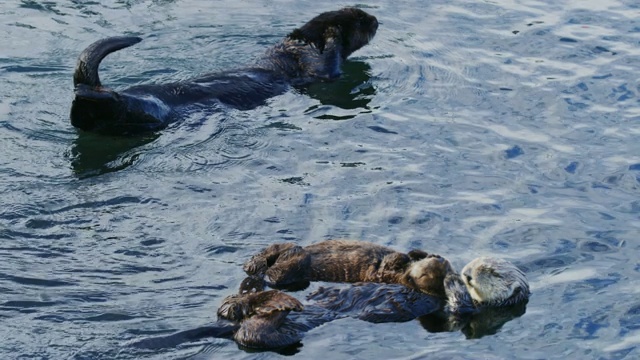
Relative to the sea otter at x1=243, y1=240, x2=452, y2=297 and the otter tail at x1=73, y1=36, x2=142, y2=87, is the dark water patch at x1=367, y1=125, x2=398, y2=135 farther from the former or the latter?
the sea otter at x1=243, y1=240, x2=452, y2=297

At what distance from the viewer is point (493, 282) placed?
592 cm

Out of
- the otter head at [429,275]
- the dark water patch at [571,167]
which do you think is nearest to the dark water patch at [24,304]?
the otter head at [429,275]

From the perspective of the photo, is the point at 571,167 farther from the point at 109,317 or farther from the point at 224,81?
the point at 109,317

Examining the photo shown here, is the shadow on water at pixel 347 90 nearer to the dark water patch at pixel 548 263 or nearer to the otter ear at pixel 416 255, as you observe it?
the dark water patch at pixel 548 263

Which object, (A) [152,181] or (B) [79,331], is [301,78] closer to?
(A) [152,181]

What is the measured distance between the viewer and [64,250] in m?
6.39

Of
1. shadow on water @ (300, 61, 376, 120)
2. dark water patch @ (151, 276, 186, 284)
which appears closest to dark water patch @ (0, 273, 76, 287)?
dark water patch @ (151, 276, 186, 284)

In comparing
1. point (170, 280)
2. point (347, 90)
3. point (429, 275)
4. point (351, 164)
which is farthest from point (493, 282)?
point (347, 90)

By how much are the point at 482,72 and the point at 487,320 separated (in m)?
4.27

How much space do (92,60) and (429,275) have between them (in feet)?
9.88

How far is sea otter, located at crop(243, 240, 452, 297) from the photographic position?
5.99m

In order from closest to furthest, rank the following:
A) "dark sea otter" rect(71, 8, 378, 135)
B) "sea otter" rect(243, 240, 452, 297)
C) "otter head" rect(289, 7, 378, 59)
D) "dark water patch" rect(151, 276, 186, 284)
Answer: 1. "sea otter" rect(243, 240, 452, 297)
2. "dark water patch" rect(151, 276, 186, 284)
3. "dark sea otter" rect(71, 8, 378, 135)
4. "otter head" rect(289, 7, 378, 59)

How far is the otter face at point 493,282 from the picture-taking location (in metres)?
5.92

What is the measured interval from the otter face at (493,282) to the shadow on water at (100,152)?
2.82m
